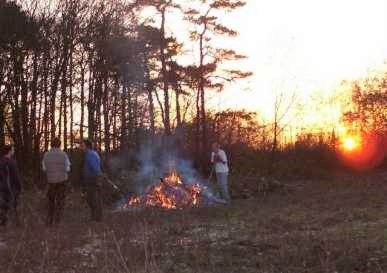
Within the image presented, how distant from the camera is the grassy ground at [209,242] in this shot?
25.2ft

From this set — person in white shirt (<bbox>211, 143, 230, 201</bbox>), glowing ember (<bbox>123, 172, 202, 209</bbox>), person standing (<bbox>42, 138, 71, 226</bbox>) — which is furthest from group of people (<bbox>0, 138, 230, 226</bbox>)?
person in white shirt (<bbox>211, 143, 230, 201</bbox>)

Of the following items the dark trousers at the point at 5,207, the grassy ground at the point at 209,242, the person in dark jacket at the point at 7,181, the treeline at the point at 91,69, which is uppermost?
the treeline at the point at 91,69

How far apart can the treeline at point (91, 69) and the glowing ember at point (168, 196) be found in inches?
179

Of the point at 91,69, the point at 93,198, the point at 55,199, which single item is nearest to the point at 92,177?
the point at 93,198

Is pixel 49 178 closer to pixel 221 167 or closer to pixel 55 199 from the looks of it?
pixel 55 199

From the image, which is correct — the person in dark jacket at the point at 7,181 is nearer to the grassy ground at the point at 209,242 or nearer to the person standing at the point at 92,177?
the grassy ground at the point at 209,242

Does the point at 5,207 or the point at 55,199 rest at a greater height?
the point at 55,199

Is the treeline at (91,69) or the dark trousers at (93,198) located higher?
the treeline at (91,69)

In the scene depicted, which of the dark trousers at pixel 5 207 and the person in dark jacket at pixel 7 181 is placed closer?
the dark trousers at pixel 5 207

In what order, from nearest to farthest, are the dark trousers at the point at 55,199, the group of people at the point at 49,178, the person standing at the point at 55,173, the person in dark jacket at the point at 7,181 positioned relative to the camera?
the person in dark jacket at the point at 7,181, the group of people at the point at 49,178, the dark trousers at the point at 55,199, the person standing at the point at 55,173

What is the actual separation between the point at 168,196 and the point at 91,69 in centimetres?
718

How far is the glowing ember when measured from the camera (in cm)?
1754

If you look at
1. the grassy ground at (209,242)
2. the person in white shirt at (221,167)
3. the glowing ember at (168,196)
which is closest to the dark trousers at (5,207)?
the grassy ground at (209,242)

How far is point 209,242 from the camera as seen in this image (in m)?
9.85
